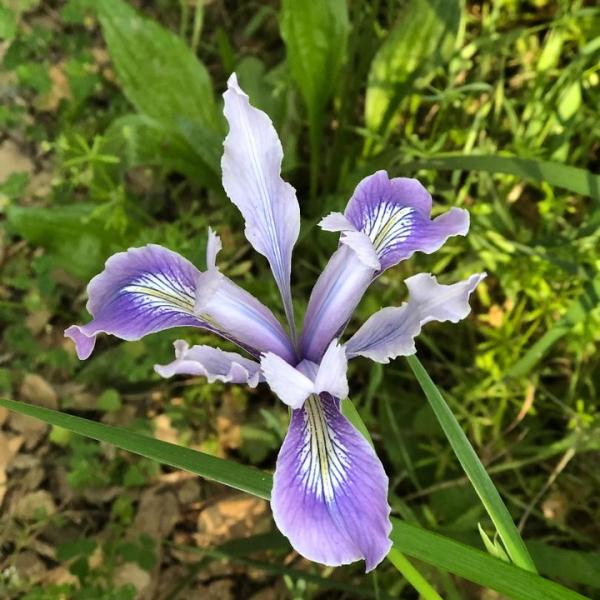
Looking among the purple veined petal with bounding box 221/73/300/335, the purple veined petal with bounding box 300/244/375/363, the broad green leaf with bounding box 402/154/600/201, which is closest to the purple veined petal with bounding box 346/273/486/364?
the purple veined petal with bounding box 300/244/375/363

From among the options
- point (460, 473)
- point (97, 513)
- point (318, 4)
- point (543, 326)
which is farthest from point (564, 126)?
point (97, 513)

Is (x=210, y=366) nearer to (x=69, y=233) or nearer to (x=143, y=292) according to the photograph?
(x=143, y=292)

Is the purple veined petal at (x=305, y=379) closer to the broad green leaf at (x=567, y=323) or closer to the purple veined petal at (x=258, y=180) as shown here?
the purple veined petal at (x=258, y=180)

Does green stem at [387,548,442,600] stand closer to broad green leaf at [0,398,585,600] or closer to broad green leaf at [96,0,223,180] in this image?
broad green leaf at [0,398,585,600]

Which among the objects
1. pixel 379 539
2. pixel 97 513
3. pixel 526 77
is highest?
pixel 526 77

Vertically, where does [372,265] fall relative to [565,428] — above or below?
above

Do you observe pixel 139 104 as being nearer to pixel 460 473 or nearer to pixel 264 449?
pixel 264 449

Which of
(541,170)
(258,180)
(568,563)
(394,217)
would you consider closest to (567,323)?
(541,170)

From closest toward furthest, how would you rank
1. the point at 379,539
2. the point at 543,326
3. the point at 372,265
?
the point at 379,539
the point at 372,265
the point at 543,326
